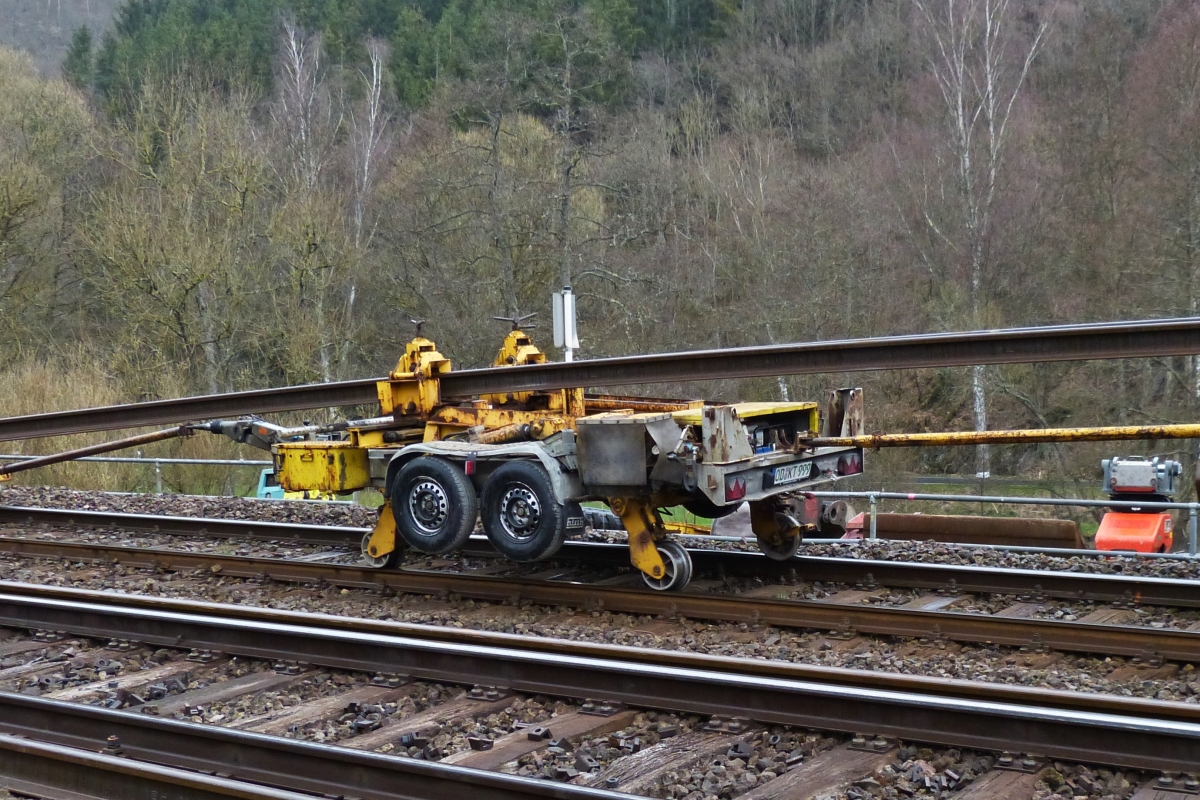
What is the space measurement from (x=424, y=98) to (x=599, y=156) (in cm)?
1647

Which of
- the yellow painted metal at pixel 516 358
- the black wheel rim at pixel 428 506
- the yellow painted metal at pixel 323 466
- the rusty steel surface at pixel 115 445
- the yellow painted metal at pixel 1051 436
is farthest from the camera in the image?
the rusty steel surface at pixel 115 445

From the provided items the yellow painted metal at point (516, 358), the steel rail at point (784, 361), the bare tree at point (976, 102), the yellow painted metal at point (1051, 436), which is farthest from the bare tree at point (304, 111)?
the yellow painted metal at point (1051, 436)

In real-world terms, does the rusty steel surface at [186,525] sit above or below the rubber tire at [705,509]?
below

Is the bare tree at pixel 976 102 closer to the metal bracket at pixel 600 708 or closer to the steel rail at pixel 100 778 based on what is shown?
the metal bracket at pixel 600 708

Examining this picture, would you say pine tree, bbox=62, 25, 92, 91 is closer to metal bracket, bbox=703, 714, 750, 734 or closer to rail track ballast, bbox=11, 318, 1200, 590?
rail track ballast, bbox=11, 318, 1200, 590

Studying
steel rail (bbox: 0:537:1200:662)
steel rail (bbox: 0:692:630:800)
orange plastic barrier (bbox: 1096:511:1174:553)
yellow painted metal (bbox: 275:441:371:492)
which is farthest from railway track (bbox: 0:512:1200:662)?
orange plastic barrier (bbox: 1096:511:1174:553)

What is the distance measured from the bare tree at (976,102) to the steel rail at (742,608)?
23.9 metres

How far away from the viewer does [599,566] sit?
1005cm

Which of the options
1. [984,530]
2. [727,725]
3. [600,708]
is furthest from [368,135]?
[727,725]

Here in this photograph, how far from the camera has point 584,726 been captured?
5.94m

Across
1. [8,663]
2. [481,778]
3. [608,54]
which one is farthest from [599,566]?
[608,54]

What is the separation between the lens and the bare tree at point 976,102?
33.2 m

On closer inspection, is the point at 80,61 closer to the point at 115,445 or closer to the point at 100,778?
the point at 115,445

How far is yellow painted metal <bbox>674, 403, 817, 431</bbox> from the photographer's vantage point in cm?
847
